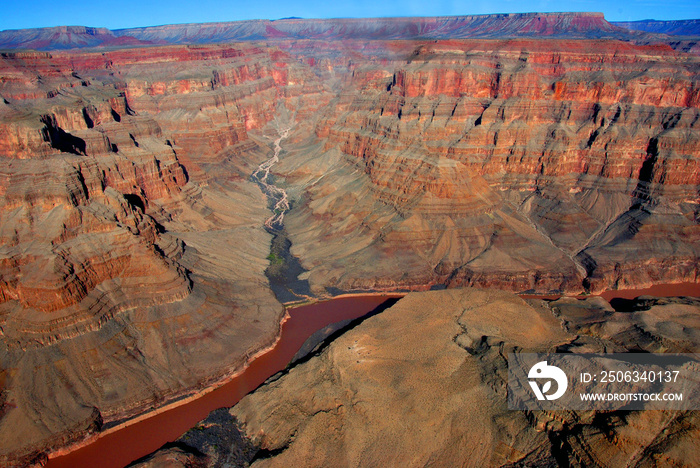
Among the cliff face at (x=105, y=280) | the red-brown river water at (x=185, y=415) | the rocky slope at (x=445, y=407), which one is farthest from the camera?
the cliff face at (x=105, y=280)

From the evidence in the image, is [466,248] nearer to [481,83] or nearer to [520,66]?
[481,83]

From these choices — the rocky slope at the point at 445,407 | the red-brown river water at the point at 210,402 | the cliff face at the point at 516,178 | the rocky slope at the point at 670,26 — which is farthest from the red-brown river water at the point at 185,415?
the rocky slope at the point at 670,26

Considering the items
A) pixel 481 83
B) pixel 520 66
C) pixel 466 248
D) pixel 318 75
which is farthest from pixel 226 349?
pixel 318 75
